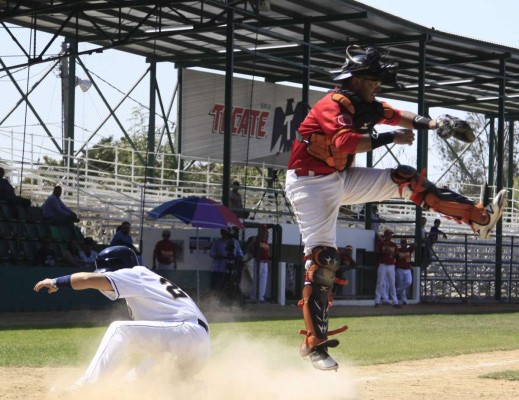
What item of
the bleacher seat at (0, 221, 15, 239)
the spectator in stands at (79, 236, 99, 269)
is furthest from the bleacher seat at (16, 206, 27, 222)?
the spectator in stands at (79, 236, 99, 269)

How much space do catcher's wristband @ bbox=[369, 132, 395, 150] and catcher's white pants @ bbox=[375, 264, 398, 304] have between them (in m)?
20.0

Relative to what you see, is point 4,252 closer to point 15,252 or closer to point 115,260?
point 15,252

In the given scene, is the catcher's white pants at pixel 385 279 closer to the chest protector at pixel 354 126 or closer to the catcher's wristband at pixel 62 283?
the chest protector at pixel 354 126

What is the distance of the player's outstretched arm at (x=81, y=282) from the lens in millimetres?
8180

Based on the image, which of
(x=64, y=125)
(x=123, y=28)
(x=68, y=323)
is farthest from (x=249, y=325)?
(x=64, y=125)

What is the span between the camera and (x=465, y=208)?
27.3ft

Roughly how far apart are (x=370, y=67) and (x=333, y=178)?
973 millimetres

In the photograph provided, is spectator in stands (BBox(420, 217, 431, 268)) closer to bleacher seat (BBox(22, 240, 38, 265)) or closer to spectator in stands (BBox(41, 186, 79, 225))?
spectator in stands (BBox(41, 186, 79, 225))

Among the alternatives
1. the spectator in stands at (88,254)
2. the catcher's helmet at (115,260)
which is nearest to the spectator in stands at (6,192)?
the spectator in stands at (88,254)

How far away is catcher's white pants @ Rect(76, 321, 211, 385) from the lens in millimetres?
8352

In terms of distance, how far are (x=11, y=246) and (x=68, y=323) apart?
4.78m

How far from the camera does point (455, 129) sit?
8.18m

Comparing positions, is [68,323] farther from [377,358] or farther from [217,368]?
[217,368]

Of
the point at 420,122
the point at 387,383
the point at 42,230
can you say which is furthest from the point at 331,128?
the point at 42,230
